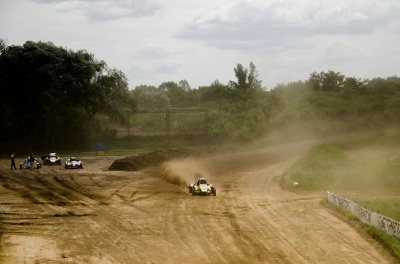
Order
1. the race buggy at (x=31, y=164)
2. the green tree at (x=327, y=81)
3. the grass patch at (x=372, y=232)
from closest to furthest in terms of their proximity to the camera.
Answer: the grass patch at (x=372, y=232), the race buggy at (x=31, y=164), the green tree at (x=327, y=81)

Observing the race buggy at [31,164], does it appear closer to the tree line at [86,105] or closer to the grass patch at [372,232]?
the tree line at [86,105]

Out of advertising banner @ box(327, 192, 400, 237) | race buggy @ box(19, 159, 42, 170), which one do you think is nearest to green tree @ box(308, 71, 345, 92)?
race buggy @ box(19, 159, 42, 170)

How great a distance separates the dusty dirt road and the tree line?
40579 millimetres

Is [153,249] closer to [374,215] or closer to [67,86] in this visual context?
[374,215]

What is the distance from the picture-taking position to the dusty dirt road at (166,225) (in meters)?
23.8

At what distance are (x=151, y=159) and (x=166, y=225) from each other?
40831mm

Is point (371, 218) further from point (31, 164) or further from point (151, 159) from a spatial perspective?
point (31, 164)

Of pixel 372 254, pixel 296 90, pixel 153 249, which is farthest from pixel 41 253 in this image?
pixel 296 90

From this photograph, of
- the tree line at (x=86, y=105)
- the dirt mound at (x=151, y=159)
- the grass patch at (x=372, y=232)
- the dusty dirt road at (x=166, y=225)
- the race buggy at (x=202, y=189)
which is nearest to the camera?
the dusty dirt road at (x=166, y=225)

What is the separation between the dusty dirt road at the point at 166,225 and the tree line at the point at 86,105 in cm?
4058

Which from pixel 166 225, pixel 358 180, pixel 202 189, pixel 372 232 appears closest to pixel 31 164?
pixel 202 189

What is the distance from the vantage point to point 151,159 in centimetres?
7088

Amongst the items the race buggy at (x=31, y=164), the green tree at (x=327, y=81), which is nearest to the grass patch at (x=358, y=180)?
the race buggy at (x=31, y=164)

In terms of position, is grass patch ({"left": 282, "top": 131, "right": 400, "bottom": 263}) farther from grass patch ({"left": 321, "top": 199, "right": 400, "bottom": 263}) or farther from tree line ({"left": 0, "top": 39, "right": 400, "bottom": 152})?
tree line ({"left": 0, "top": 39, "right": 400, "bottom": 152})
